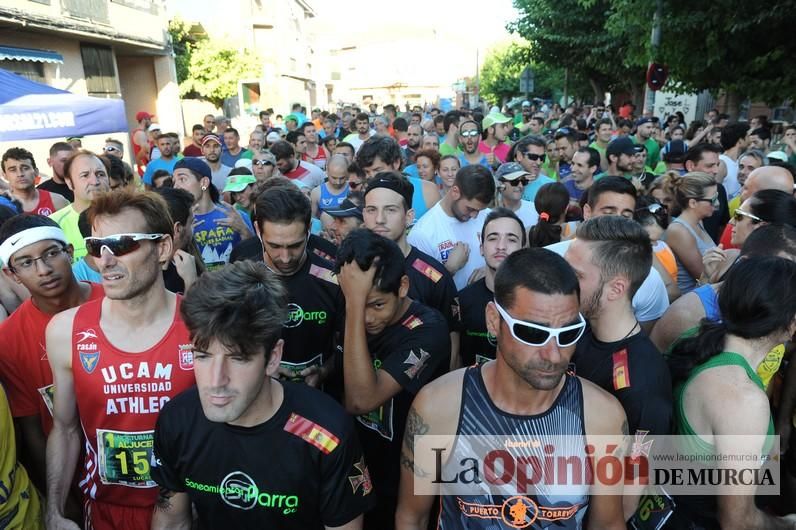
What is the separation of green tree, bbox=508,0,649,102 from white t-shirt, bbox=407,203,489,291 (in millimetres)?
16179

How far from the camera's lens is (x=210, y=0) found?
2986 centimetres

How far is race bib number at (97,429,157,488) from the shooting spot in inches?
100

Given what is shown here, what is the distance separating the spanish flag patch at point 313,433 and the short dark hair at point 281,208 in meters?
1.53

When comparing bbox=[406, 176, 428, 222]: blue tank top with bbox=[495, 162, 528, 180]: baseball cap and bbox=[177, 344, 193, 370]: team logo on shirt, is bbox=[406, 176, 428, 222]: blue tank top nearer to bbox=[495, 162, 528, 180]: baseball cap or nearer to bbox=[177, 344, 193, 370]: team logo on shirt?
bbox=[495, 162, 528, 180]: baseball cap

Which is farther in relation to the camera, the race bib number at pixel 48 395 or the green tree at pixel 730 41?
the green tree at pixel 730 41

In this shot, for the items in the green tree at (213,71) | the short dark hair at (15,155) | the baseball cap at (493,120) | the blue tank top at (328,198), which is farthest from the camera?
the green tree at (213,71)

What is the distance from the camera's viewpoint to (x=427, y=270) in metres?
3.66

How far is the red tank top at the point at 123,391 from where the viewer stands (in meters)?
2.51

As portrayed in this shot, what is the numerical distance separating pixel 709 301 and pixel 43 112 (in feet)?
23.9

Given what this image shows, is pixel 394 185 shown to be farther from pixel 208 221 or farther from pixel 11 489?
pixel 11 489

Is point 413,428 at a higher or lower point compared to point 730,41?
lower

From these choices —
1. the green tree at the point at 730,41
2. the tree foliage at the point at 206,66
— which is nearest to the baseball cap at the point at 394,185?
the green tree at the point at 730,41

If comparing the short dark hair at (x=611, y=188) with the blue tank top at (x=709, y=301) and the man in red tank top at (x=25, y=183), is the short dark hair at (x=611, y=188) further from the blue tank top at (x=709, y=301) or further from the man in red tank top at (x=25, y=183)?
the man in red tank top at (x=25, y=183)

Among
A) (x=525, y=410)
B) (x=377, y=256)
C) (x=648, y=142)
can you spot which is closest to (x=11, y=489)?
(x=377, y=256)
